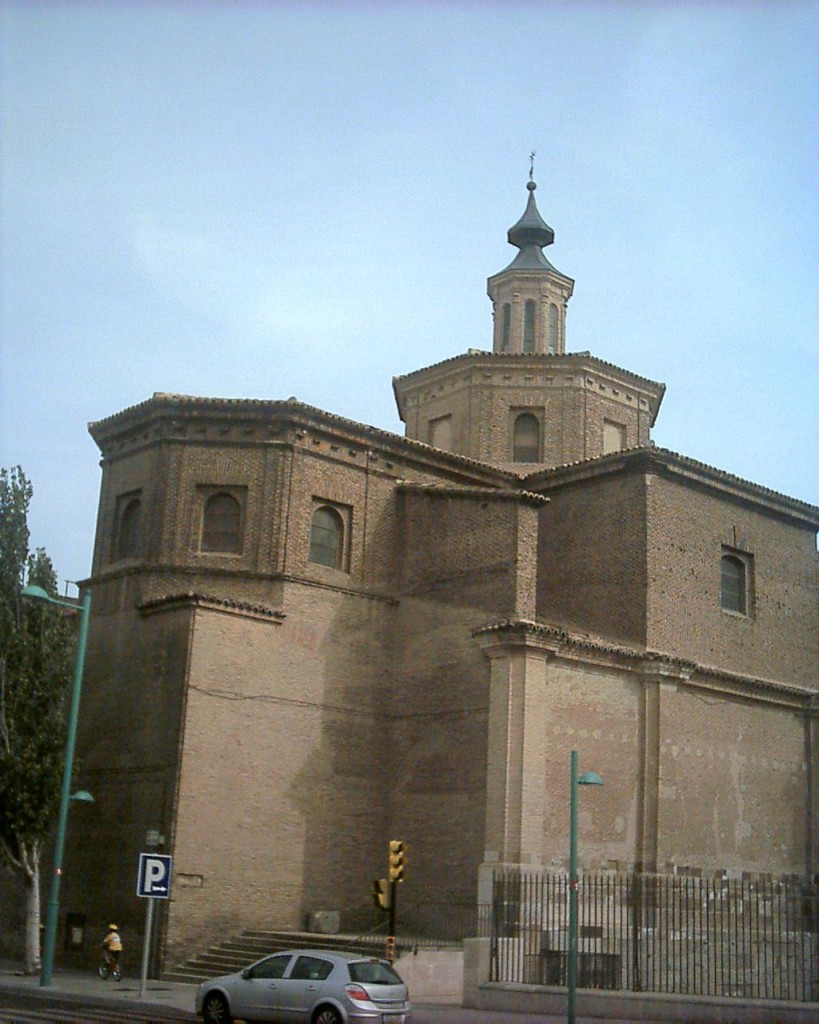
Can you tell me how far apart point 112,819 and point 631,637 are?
10.9m

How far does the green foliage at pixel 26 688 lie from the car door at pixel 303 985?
27.9 ft

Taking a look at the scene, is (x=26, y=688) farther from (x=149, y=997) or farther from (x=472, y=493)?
(x=472, y=493)

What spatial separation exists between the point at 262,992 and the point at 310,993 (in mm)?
818

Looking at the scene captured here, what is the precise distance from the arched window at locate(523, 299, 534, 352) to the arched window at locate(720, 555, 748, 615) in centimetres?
984

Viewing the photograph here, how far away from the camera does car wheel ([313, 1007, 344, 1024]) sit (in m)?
15.5

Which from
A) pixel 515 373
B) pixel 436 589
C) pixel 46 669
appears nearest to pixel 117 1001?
pixel 46 669

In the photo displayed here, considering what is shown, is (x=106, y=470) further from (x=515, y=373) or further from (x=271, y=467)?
(x=515, y=373)

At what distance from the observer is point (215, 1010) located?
1670 centimetres

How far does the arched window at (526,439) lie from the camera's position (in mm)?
34906

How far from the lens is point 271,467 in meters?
26.7

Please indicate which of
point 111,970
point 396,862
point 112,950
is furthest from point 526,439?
point 396,862

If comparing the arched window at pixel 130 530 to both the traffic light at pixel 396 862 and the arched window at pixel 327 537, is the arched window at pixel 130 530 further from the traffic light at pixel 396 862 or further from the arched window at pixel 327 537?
the traffic light at pixel 396 862

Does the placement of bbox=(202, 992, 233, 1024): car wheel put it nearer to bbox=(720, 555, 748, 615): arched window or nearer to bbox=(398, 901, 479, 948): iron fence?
bbox=(398, 901, 479, 948): iron fence

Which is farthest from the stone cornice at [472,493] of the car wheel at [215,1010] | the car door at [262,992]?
the car wheel at [215,1010]
